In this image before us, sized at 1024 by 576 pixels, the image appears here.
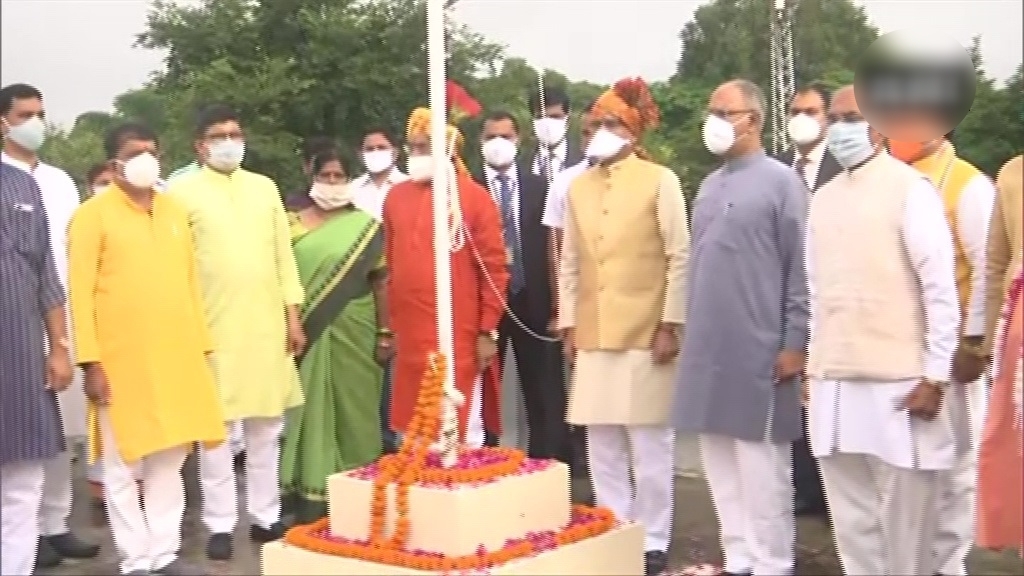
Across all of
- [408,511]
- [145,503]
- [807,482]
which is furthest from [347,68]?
[408,511]

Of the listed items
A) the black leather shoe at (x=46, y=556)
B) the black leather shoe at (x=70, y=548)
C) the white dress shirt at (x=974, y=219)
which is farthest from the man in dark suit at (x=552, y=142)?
the black leather shoe at (x=46, y=556)

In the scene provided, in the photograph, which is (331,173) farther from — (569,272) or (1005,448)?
(1005,448)

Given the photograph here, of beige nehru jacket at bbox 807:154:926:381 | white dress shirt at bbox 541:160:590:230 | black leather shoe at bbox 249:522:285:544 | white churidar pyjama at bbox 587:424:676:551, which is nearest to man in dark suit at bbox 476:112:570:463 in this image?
white dress shirt at bbox 541:160:590:230

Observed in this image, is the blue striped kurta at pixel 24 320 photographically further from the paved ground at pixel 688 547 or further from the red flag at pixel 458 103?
the red flag at pixel 458 103

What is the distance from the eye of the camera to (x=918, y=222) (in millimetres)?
4211

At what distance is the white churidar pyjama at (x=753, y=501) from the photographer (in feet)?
15.8

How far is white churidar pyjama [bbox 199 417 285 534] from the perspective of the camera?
18.8 feet

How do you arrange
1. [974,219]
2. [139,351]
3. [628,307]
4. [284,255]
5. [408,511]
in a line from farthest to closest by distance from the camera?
[284,255] → [628,307] → [139,351] → [974,219] → [408,511]

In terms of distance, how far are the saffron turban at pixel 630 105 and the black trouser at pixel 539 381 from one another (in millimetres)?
1463

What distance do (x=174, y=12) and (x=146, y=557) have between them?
141 inches

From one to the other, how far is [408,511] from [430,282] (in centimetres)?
173

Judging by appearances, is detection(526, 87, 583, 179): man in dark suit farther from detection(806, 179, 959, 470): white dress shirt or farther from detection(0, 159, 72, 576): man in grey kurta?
detection(806, 179, 959, 470): white dress shirt

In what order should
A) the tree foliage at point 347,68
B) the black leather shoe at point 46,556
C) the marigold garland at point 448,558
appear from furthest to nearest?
the tree foliage at point 347,68 → the black leather shoe at point 46,556 → the marigold garland at point 448,558

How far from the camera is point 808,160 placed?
18.9ft
